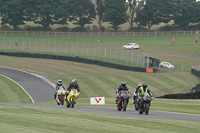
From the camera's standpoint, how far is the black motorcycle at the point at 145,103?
2198cm

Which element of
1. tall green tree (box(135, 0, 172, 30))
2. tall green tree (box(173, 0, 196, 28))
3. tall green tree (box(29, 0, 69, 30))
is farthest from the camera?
tall green tree (box(135, 0, 172, 30))

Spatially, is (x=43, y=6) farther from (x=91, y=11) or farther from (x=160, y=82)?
(x=160, y=82)

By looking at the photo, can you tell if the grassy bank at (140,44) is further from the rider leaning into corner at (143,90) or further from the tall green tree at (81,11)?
the rider leaning into corner at (143,90)

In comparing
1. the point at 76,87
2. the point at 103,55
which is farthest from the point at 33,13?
the point at 76,87

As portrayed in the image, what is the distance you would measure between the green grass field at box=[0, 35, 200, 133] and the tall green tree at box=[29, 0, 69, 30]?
14.8 m

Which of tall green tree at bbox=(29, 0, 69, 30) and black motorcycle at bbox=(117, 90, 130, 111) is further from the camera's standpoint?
tall green tree at bbox=(29, 0, 69, 30)

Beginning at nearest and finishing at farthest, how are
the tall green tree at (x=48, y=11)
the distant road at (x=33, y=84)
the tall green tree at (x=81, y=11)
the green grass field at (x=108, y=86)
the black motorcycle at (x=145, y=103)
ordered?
the green grass field at (x=108, y=86)
the black motorcycle at (x=145, y=103)
the distant road at (x=33, y=84)
the tall green tree at (x=48, y=11)
the tall green tree at (x=81, y=11)

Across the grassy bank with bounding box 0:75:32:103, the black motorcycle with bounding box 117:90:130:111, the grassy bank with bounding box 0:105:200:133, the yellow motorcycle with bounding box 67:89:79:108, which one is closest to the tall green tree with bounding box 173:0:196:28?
the grassy bank with bounding box 0:75:32:103

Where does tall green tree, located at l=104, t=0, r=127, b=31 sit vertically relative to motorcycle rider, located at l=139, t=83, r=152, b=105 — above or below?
above

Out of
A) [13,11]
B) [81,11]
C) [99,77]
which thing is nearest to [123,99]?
[99,77]

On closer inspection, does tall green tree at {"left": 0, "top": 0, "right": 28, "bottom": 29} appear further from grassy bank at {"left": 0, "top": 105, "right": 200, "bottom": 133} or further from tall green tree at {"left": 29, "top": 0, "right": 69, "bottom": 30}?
grassy bank at {"left": 0, "top": 105, "right": 200, "bottom": 133}

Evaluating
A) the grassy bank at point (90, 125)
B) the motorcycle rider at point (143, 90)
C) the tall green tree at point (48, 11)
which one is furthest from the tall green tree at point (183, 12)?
the grassy bank at point (90, 125)

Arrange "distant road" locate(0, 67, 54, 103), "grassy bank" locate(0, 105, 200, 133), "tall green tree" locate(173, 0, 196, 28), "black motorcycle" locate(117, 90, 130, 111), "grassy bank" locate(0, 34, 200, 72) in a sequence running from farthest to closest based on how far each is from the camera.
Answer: "tall green tree" locate(173, 0, 196, 28) → "grassy bank" locate(0, 34, 200, 72) → "distant road" locate(0, 67, 54, 103) → "black motorcycle" locate(117, 90, 130, 111) → "grassy bank" locate(0, 105, 200, 133)

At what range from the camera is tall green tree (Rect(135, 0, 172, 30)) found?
136250 mm
